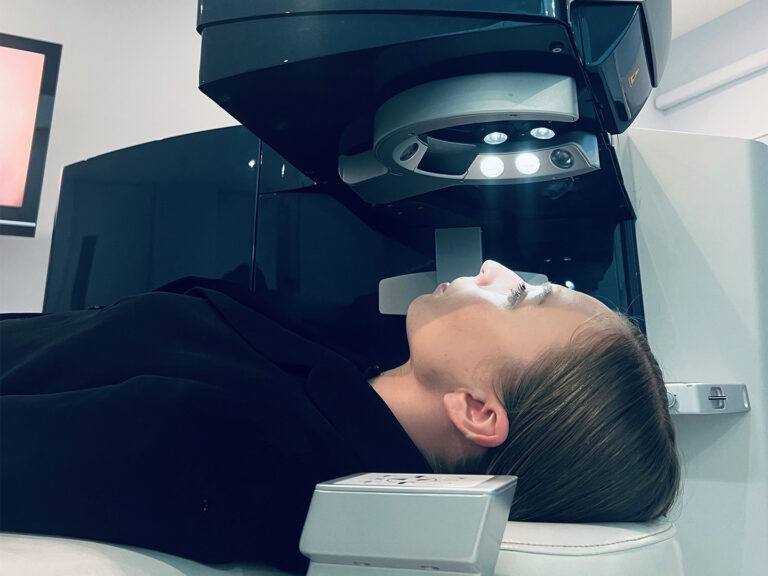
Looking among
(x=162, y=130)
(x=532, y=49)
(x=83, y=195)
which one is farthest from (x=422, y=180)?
(x=162, y=130)

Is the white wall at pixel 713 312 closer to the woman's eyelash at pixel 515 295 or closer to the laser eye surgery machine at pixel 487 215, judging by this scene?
the laser eye surgery machine at pixel 487 215

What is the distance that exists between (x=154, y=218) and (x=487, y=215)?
689 mm

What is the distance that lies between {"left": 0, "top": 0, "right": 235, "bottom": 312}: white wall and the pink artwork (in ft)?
0.29

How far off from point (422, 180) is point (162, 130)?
4.29 feet

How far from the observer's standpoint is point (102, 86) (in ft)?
6.16

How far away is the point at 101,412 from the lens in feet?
1.78

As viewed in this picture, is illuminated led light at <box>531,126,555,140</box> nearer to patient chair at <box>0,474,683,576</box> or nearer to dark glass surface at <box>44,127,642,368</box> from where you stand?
dark glass surface at <box>44,127,642,368</box>

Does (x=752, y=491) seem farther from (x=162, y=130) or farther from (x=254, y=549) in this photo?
(x=162, y=130)

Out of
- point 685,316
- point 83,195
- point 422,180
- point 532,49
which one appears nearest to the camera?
point 532,49

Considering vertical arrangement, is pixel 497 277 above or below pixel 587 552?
above

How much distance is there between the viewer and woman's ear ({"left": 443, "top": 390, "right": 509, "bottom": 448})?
A: 0.71 m

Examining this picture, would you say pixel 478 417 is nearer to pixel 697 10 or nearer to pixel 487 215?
pixel 487 215

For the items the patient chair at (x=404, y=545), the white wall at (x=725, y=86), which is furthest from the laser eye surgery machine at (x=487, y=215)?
the white wall at (x=725, y=86)

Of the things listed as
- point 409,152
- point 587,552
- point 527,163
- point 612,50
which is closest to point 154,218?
point 409,152
